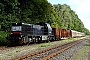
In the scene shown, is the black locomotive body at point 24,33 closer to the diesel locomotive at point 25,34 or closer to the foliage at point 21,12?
the diesel locomotive at point 25,34

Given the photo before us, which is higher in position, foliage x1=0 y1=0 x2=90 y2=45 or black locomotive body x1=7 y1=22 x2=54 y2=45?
foliage x1=0 y1=0 x2=90 y2=45

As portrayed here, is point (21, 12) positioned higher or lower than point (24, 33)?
higher

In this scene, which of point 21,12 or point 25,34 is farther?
point 21,12

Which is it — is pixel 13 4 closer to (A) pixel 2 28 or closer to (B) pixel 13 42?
(A) pixel 2 28

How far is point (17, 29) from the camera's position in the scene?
26438mm

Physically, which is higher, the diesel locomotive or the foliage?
the foliage

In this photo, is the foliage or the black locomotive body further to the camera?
the foliage

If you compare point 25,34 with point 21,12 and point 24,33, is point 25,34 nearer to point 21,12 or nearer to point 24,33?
point 24,33

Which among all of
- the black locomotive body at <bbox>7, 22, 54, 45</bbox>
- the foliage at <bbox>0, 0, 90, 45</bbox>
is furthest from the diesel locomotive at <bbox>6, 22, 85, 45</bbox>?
the foliage at <bbox>0, 0, 90, 45</bbox>

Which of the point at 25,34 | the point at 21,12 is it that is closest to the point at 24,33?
the point at 25,34

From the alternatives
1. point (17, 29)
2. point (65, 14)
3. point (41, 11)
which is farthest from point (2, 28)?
point (65, 14)

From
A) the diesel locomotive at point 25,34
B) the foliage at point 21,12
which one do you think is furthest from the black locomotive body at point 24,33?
the foliage at point 21,12

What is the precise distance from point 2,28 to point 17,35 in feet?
41.0

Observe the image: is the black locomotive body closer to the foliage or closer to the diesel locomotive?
the diesel locomotive
